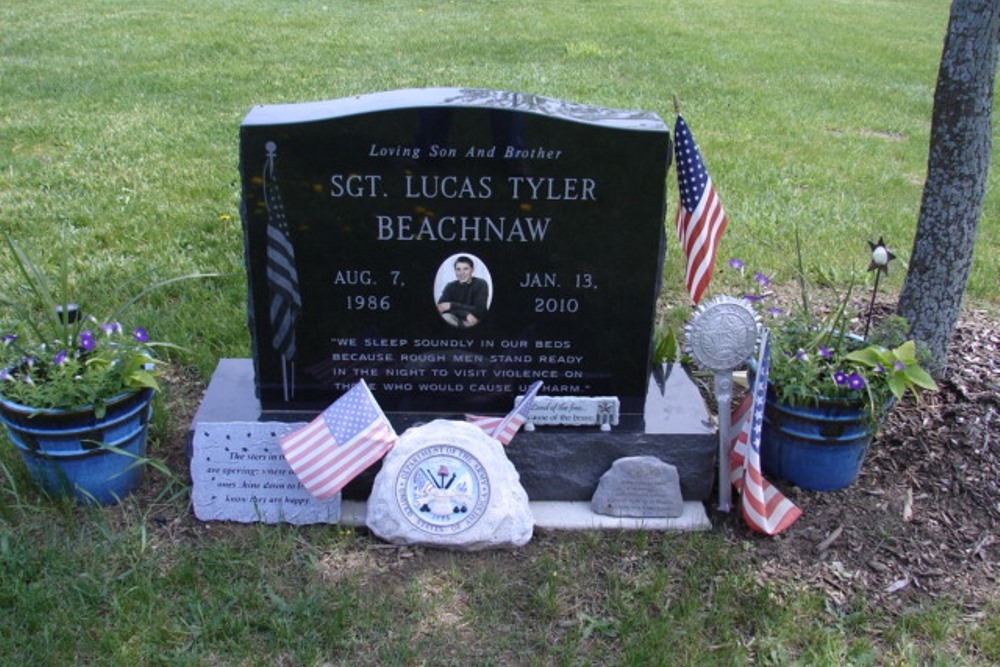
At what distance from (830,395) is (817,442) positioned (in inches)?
8.1

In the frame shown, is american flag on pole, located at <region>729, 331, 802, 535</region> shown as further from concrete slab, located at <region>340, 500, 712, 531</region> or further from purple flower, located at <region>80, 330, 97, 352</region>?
purple flower, located at <region>80, 330, 97, 352</region>

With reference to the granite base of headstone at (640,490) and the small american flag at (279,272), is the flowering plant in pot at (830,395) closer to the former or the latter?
the granite base of headstone at (640,490)

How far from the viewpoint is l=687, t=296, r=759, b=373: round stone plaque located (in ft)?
12.6

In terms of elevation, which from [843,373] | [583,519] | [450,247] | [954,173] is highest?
[954,173]

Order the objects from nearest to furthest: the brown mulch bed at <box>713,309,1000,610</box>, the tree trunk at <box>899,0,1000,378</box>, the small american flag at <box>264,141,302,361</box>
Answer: the brown mulch bed at <box>713,309,1000,610</box> < the small american flag at <box>264,141,302,361</box> < the tree trunk at <box>899,0,1000,378</box>

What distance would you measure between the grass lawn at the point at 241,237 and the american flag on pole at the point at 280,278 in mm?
672

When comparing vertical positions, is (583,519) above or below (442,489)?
below

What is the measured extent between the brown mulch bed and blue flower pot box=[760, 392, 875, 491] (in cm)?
7

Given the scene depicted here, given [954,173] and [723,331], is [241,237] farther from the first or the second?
[954,173]

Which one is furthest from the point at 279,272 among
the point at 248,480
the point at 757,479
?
the point at 757,479

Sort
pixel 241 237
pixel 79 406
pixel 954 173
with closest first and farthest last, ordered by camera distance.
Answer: pixel 79 406, pixel 954 173, pixel 241 237

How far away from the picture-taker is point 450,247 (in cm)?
392

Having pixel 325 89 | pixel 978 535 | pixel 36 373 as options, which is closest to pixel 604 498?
pixel 978 535

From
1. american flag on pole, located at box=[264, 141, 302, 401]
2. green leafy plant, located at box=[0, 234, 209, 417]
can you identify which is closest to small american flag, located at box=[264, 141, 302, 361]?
american flag on pole, located at box=[264, 141, 302, 401]
